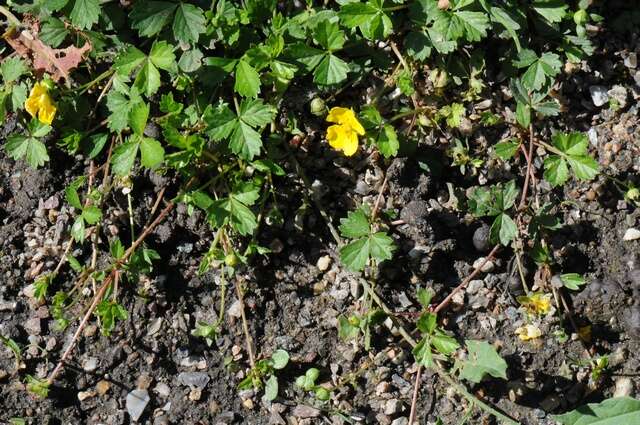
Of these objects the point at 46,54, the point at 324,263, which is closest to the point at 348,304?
the point at 324,263

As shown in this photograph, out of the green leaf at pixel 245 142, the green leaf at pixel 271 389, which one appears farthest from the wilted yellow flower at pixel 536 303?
the green leaf at pixel 245 142

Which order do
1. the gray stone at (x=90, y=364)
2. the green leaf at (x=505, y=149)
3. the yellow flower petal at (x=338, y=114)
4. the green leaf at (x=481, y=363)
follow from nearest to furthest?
the green leaf at (x=481, y=363) → the yellow flower petal at (x=338, y=114) → the green leaf at (x=505, y=149) → the gray stone at (x=90, y=364)

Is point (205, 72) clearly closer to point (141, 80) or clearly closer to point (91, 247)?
point (141, 80)

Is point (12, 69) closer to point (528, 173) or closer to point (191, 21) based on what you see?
point (191, 21)

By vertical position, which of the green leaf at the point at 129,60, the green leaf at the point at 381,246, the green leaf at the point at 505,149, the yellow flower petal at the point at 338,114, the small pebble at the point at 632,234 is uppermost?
the green leaf at the point at 129,60

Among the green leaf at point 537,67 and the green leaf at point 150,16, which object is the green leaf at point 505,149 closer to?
the green leaf at point 537,67

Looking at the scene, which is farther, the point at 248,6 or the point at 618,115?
the point at 618,115

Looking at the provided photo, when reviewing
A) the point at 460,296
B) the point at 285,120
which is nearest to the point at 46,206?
the point at 285,120
